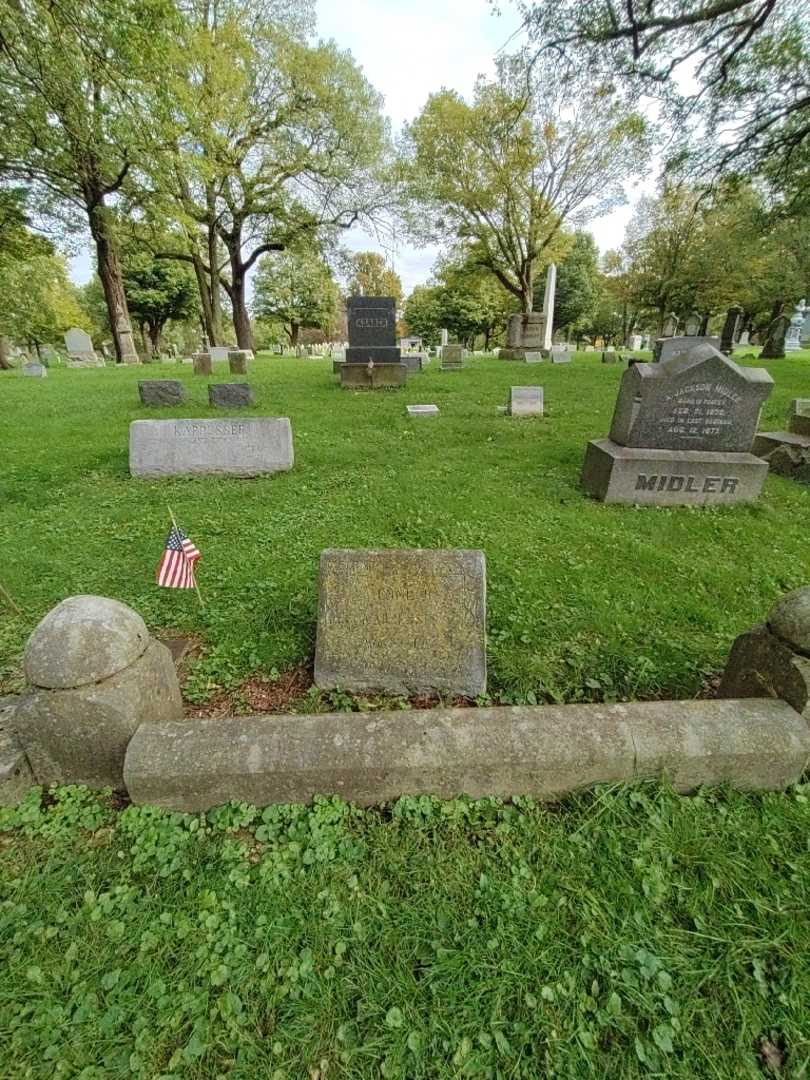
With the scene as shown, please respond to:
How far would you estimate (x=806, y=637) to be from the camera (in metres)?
1.99

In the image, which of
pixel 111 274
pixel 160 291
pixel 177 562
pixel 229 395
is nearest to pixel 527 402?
pixel 229 395

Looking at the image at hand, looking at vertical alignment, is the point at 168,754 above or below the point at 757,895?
above

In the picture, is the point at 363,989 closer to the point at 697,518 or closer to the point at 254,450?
the point at 697,518

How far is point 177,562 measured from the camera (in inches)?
113

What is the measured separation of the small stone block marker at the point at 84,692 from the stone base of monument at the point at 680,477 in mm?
4697

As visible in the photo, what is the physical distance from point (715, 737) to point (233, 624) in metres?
2.75

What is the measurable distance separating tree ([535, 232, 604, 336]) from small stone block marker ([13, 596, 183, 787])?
154 ft

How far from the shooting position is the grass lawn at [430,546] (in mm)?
2852

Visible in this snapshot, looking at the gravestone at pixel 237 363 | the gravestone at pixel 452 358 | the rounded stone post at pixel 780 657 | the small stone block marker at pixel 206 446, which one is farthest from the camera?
the gravestone at pixel 452 358

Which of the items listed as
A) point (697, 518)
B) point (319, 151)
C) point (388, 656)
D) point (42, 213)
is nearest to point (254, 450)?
point (388, 656)

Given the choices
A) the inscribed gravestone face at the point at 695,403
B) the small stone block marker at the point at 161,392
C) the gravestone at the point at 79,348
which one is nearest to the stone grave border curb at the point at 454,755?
the inscribed gravestone face at the point at 695,403

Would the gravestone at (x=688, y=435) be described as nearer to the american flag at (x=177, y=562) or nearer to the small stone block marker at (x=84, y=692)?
the american flag at (x=177, y=562)

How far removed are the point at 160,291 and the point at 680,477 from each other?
41.1 meters

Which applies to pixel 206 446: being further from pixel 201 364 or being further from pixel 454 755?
pixel 201 364
